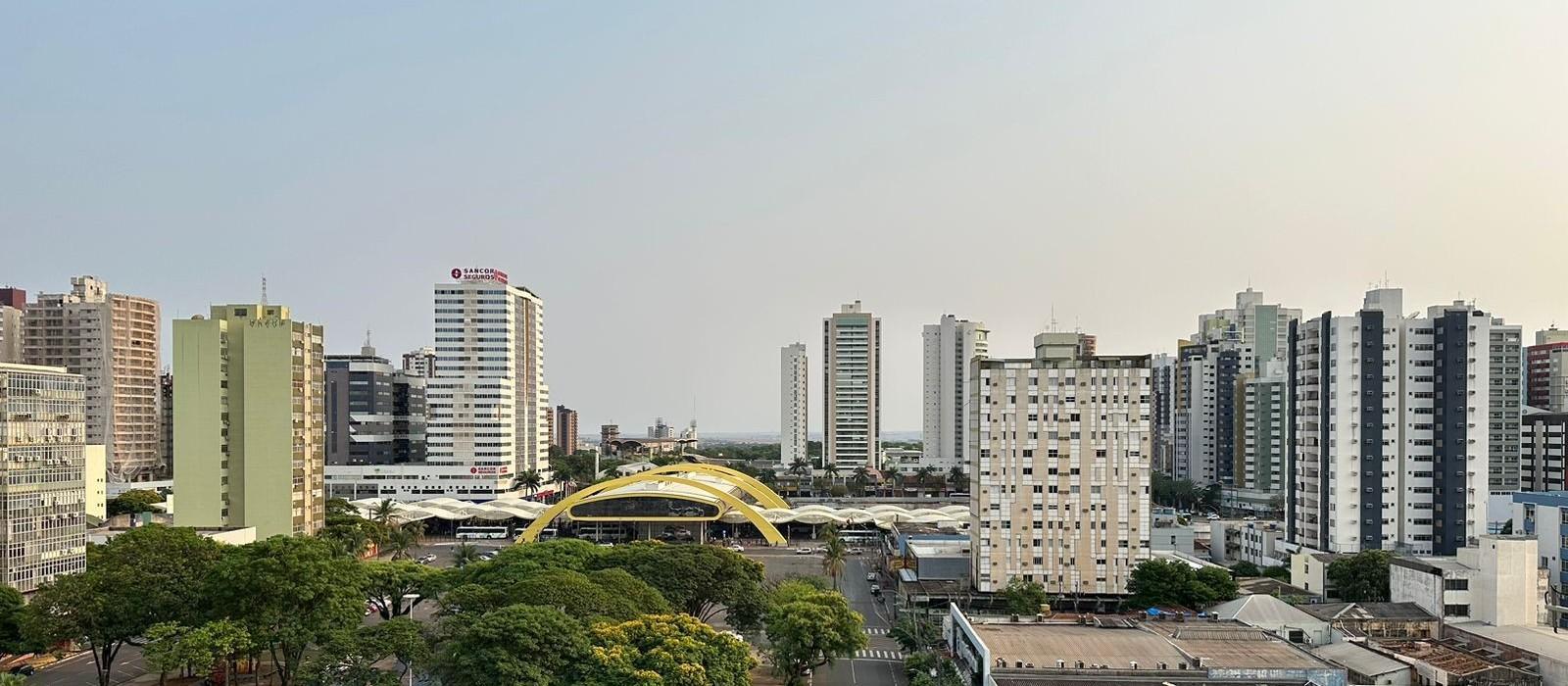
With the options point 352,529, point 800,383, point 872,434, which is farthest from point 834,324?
point 352,529

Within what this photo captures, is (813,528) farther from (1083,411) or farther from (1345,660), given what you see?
(1345,660)

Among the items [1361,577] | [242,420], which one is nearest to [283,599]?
[242,420]

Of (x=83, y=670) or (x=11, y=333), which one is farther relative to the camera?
(x=11, y=333)

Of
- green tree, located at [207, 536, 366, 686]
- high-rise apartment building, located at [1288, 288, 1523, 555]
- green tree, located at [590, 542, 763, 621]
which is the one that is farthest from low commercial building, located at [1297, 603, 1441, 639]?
green tree, located at [207, 536, 366, 686]

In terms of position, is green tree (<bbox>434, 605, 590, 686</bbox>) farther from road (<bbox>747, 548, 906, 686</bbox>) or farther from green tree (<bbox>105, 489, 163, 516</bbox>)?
green tree (<bbox>105, 489, 163, 516</bbox>)

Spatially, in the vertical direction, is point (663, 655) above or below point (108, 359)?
below

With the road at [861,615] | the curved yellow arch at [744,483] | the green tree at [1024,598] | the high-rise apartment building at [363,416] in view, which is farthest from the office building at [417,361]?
the green tree at [1024,598]

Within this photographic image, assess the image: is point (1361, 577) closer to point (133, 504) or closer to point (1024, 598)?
point (1024, 598)
